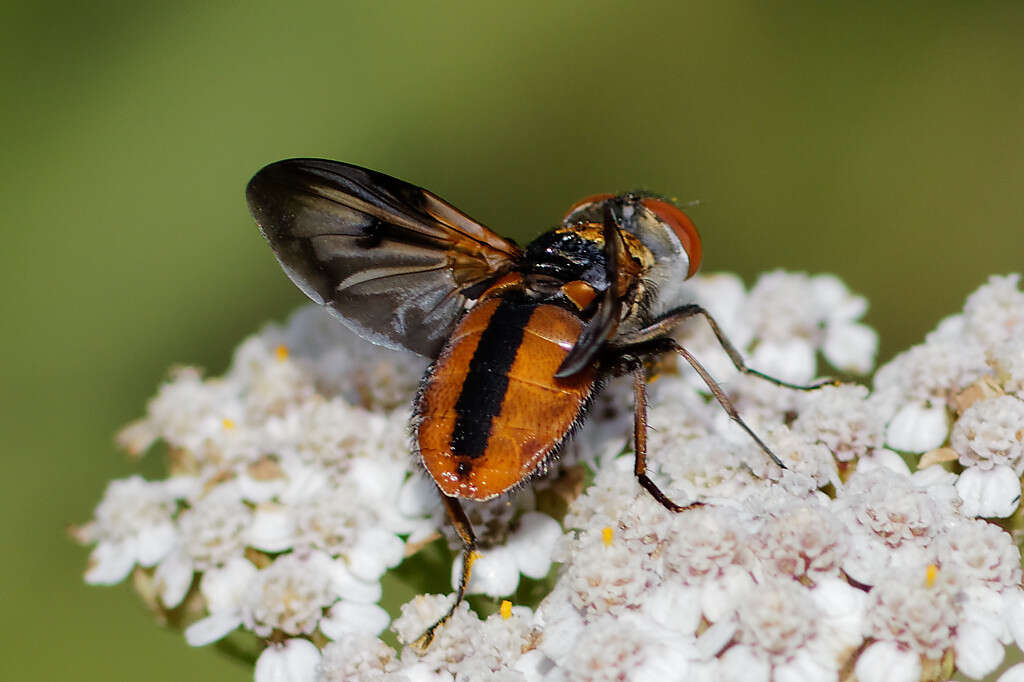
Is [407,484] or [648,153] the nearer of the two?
[407,484]

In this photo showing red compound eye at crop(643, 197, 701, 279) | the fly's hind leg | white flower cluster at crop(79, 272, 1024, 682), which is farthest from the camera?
red compound eye at crop(643, 197, 701, 279)

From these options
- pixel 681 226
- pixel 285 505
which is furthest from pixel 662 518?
pixel 285 505

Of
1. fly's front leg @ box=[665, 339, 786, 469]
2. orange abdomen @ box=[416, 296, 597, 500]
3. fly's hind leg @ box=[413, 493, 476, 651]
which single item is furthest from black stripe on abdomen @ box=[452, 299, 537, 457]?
fly's front leg @ box=[665, 339, 786, 469]

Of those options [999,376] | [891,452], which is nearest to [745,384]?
[891,452]

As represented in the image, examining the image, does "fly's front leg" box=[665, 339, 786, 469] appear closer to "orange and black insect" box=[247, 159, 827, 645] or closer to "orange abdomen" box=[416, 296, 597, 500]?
"orange and black insect" box=[247, 159, 827, 645]

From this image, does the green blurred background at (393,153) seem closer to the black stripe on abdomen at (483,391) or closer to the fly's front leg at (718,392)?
the black stripe on abdomen at (483,391)

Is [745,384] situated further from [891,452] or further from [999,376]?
[999,376]

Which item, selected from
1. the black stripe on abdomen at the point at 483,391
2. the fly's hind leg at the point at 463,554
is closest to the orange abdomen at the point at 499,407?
the black stripe on abdomen at the point at 483,391
